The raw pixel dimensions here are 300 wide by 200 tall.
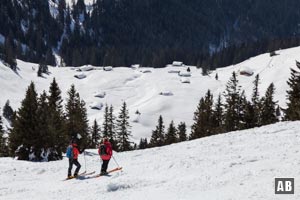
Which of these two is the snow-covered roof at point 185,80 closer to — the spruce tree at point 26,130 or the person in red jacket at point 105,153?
the spruce tree at point 26,130

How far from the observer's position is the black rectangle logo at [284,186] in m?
14.9

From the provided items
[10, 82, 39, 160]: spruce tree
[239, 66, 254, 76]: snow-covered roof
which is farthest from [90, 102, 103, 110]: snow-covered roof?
[10, 82, 39, 160]: spruce tree

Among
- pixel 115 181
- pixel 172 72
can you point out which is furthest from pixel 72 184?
pixel 172 72

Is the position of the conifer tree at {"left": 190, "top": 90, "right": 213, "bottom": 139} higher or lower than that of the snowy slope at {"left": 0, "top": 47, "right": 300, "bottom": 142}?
lower

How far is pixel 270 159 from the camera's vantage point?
19.4 meters

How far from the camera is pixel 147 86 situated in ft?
517

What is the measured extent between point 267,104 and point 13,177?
43411mm

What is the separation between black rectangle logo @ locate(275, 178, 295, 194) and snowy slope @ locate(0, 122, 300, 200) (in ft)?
0.68

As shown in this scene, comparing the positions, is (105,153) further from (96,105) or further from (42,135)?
(96,105)

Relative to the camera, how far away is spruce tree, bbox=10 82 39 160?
130ft

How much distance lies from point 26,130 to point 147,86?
118m

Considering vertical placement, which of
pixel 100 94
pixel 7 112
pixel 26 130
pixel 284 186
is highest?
pixel 100 94

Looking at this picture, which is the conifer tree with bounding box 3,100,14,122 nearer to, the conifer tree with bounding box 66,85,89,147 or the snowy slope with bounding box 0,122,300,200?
the conifer tree with bounding box 66,85,89,147

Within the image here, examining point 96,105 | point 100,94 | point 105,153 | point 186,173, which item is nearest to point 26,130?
point 105,153
